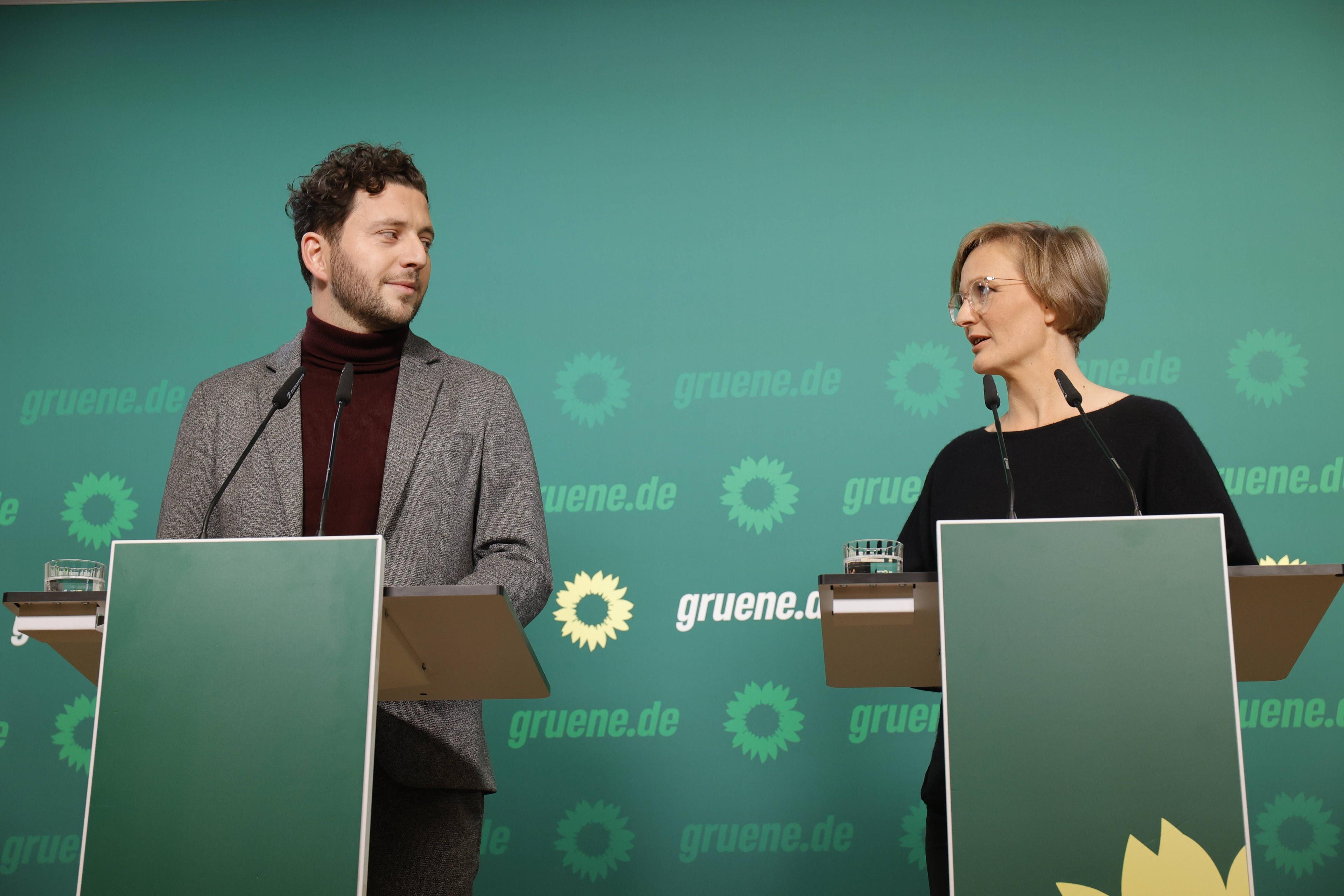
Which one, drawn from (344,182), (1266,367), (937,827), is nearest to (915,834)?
(937,827)

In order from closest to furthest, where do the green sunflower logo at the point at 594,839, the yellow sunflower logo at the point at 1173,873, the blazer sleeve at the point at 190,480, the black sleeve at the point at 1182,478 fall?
the yellow sunflower logo at the point at 1173,873
the black sleeve at the point at 1182,478
the blazer sleeve at the point at 190,480
the green sunflower logo at the point at 594,839

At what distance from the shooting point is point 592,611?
11.0 ft

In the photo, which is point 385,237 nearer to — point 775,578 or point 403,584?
point 403,584

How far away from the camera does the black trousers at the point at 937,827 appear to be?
2045mm

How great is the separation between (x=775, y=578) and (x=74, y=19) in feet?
9.83

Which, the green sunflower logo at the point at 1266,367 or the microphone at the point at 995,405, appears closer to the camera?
the microphone at the point at 995,405

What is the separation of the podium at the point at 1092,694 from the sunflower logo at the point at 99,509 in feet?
8.58

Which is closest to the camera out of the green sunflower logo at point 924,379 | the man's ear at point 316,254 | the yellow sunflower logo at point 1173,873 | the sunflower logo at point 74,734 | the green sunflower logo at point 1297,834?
the yellow sunflower logo at point 1173,873

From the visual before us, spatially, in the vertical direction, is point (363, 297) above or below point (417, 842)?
above

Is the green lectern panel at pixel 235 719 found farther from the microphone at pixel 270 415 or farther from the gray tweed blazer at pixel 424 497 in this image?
the gray tweed blazer at pixel 424 497

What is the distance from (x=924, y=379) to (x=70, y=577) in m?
2.39

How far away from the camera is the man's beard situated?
2.41m

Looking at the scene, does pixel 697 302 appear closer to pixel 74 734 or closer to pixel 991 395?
pixel 991 395

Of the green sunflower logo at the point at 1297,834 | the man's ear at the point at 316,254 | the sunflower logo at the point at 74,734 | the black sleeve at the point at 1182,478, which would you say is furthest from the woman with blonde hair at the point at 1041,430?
the sunflower logo at the point at 74,734
